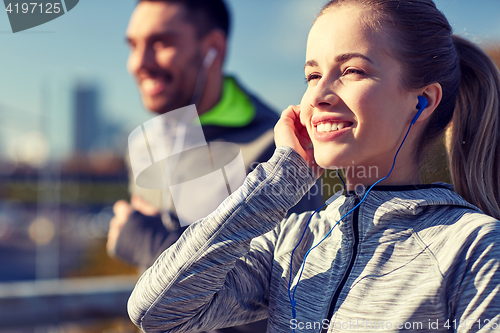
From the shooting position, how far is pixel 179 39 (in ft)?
6.39

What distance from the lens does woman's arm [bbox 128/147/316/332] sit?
1183 mm

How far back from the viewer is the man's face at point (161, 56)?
1.92m

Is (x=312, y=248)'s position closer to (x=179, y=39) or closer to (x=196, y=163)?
(x=196, y=163)

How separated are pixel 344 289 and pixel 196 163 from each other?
3.10 ft

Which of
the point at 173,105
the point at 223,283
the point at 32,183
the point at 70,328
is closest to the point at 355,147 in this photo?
the point at 223,283

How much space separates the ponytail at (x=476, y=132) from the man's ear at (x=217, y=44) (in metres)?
1.04

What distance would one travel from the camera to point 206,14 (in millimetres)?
2037

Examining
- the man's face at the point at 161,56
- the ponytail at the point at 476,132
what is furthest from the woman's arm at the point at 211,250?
the man's face at the point at 161,56

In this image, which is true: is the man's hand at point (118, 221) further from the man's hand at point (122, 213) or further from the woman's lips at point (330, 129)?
the woman's lips at point (330, 129)

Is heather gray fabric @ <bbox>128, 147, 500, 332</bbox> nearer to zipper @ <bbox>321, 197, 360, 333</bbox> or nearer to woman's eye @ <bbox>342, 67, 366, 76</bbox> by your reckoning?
zipper @ <bbox>321, 197, 360, 333</bbox>

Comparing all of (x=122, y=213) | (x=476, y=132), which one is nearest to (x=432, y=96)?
(x=476, y=132)

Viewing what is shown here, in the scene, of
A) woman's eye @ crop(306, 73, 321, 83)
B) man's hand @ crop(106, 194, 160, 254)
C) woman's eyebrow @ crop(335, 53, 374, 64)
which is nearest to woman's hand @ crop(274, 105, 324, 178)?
woman's eye @ crop(306, 73, 321, 83)

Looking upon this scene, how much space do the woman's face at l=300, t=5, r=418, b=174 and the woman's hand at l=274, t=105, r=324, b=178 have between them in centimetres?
6

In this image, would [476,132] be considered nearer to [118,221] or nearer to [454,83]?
[454,83]
